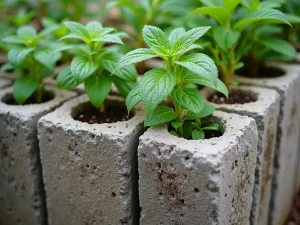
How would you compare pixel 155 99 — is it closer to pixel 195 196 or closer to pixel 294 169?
pixel 195 196

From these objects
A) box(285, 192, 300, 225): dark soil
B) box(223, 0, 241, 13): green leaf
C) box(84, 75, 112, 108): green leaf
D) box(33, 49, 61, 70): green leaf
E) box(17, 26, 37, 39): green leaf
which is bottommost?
box(285, 192, 300, 225): dark soil

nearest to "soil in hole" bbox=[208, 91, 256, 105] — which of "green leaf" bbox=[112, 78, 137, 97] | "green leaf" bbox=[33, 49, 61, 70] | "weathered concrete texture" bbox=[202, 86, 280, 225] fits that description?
"weathered concrete texture" bbox=[202, 86, 280, 225]

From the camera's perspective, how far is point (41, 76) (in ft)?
4.07

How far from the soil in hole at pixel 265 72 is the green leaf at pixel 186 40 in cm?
52

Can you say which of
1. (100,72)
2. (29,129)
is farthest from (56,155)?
(100,72)

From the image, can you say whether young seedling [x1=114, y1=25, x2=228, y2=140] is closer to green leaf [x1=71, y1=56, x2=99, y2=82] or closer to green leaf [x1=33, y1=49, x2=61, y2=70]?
green leaf [x1=71, y1=56, x2=99, y2=82]

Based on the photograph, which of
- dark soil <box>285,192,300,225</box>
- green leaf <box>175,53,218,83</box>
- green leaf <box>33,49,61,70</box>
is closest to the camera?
green leaf <box>175,53,218,83</box>

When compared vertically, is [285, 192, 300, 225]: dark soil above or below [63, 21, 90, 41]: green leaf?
below

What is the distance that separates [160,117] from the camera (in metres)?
0.97

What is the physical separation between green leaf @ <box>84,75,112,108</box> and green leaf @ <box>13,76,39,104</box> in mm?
207

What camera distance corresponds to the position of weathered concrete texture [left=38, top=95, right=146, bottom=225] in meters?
0.97

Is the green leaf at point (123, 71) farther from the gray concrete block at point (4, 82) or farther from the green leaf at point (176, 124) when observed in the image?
the gray concrete block at point (4, 82)

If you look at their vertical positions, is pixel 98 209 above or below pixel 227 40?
below

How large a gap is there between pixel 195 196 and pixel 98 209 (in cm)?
30
